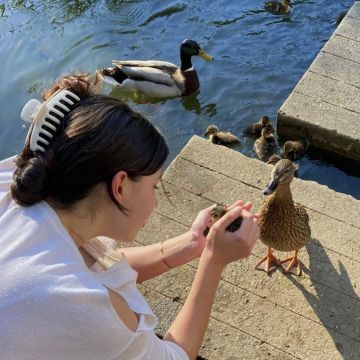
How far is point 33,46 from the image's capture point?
6785mm

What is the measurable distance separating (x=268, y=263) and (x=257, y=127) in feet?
7.55

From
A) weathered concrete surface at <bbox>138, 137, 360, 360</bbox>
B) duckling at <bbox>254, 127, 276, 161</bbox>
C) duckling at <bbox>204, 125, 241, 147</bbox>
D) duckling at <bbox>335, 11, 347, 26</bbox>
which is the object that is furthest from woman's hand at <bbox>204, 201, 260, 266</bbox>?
duckling at <bbox>335, 11, 347, 26</bbox>

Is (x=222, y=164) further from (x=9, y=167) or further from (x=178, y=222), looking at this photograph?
(x=9, y=167)

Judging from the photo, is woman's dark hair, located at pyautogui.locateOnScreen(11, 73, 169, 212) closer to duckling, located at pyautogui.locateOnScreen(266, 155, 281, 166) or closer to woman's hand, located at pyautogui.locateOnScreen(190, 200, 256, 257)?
woman's hand, located at pyautogui.locateOnScreen(190, 200, 256, 257)

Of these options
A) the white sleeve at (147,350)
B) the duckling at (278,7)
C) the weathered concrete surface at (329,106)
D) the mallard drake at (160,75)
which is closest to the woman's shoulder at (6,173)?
the white sleeve at (147,350)

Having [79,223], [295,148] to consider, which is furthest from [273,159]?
[79,223]

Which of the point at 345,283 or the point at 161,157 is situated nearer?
the point at 161,157

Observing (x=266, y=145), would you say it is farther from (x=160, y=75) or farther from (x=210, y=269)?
(x=210, y=269)

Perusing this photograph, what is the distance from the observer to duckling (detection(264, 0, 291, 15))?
22.2 feet

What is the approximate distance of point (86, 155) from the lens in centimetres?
140

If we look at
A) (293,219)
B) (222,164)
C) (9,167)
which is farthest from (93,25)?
(9,167)

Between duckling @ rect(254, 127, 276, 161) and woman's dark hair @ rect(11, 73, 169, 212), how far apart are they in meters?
3.34

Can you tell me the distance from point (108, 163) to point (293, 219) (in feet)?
5.20

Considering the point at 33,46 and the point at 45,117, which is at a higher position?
the point at 45,117
